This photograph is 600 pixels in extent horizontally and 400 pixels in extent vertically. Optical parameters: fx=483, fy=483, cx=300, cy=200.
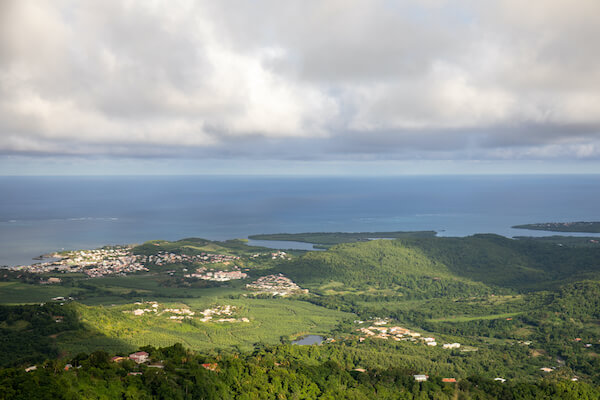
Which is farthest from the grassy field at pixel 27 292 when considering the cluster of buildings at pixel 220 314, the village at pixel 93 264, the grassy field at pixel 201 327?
the cluster of buildings at pixel 220 314

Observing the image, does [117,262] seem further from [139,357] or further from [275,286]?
[139,357]

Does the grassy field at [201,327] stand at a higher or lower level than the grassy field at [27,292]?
lower

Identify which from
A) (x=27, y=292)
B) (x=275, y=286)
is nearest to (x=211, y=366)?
(x=275, y=286)

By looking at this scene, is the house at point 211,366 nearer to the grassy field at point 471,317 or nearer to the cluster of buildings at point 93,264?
the grassy field at point 471,317

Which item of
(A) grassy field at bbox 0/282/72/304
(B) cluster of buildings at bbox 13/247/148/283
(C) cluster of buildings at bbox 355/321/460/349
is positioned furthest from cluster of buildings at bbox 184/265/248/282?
(C) cluster of buildings at bbox 355/321/460/349

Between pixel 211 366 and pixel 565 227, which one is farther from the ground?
pixel 565 227

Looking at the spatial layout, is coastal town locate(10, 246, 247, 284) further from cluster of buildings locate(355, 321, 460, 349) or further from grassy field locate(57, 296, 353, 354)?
cluster of buildings locate(355, 321, 460, 349)
